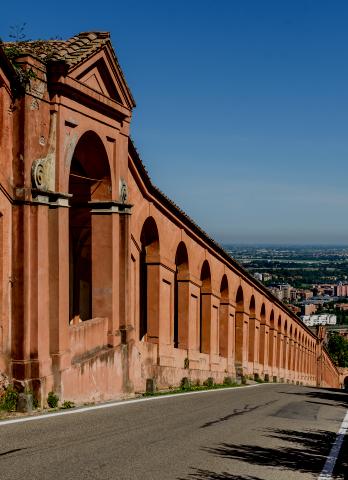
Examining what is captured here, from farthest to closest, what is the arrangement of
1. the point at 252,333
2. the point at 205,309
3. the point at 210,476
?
the point at 252,333, the point at 205,309, the point at 210,476

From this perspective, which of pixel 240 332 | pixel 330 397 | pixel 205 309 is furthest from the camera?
pixel 240 332

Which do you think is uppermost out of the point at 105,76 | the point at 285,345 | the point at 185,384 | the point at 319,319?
the point at 105,76

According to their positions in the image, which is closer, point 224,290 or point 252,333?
point 224,290

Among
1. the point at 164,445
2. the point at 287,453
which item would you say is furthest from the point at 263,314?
the point at 164,445

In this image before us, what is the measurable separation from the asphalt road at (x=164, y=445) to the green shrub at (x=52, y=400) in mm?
726

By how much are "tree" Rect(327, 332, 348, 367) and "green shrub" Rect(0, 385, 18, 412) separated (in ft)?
359

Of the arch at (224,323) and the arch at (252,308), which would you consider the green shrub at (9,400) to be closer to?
the arch at (224,323)

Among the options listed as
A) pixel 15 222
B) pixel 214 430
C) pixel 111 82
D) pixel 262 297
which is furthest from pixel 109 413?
pixel 262 297

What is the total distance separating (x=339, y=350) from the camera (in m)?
116

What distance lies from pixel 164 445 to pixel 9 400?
3000 mm

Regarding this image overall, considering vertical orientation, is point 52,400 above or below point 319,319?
above

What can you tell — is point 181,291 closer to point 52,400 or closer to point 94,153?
point 94,153

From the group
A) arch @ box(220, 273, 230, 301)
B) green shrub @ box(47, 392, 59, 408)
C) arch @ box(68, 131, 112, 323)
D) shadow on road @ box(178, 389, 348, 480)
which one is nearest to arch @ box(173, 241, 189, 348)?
arch @ box(220, 273, 230, 301)

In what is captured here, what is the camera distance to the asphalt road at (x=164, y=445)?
21.0 ft
